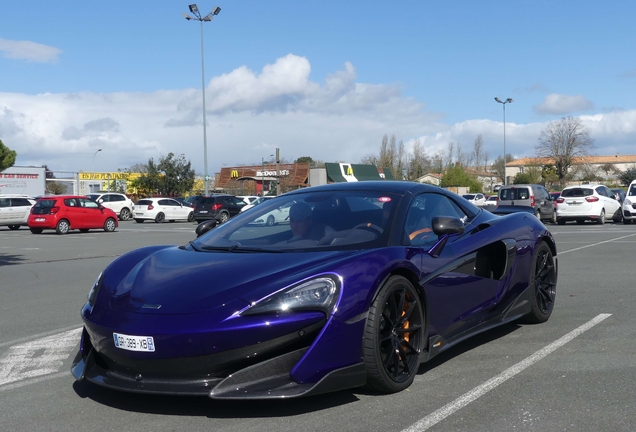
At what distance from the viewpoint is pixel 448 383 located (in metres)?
4.49

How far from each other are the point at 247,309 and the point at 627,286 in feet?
21.7

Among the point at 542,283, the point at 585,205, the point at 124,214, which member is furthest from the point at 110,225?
the point at 542,283

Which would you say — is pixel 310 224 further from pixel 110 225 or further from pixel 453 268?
pixel 110 225

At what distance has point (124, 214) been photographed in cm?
4034

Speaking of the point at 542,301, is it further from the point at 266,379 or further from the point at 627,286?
the point at 266,379

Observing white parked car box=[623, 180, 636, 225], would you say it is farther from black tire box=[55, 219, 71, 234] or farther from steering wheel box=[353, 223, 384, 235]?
steering wheel box=[353, 223, 384, 235]

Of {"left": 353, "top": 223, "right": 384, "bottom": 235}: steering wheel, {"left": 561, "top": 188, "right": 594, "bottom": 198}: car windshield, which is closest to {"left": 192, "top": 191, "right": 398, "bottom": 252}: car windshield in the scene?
{"left": 353, "top": 223, "right": 384, "bottom": 235}: steering wheel

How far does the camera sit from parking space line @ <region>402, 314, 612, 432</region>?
371 centimetres

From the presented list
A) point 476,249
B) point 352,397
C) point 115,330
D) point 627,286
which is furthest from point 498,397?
point 627,286

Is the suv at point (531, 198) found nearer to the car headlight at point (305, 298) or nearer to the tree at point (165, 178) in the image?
the car headlight at point (305, 298)

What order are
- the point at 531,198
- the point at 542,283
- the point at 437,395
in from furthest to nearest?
the point at 531,198 < the point at 542,283 < the point at 437,395

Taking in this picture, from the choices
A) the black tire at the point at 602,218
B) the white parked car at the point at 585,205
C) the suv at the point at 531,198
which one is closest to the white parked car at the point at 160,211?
the suv at the point at 531,198

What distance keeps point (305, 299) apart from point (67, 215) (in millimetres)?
24654

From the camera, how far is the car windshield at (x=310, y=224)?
4.65 m
